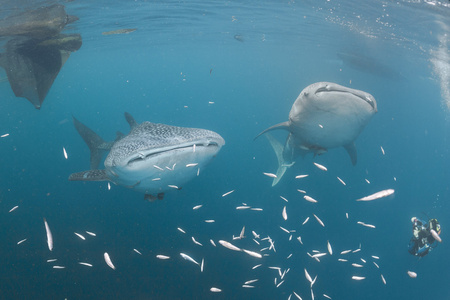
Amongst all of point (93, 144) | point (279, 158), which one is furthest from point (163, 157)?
point (279, 158)

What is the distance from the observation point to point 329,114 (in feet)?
16.8

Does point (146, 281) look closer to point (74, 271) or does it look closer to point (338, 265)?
point (74, 271)

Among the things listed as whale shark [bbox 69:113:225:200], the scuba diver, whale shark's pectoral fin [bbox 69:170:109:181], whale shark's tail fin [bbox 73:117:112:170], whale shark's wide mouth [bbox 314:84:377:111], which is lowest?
the scuba diver

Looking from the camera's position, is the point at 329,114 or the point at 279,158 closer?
the point at 329,114

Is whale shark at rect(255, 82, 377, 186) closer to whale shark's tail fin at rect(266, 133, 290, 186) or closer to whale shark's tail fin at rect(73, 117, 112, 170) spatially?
whale shark's tail fin at rect(266, 133, 290, 186)

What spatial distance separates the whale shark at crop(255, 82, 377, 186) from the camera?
454 centimetres

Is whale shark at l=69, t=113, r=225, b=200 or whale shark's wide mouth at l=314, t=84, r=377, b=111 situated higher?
whale shark's wide mouth at l=314, t=84, r=377, b=111

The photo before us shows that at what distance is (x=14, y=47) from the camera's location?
1184 centimetres

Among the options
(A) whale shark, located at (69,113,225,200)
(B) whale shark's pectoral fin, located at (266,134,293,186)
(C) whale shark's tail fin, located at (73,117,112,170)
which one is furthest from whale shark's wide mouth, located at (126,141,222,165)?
(B) whale shark's pectoral fin, located at (266,134,293,186)

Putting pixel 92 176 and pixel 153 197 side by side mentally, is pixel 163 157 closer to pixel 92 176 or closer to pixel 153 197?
pixel 153 197

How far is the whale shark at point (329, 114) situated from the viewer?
14.9 ft

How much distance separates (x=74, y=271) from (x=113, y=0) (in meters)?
13.6

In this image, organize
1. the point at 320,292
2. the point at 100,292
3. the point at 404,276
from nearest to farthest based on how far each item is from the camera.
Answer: the point at 100,292 → the point at 320,292 → the point at 404,276

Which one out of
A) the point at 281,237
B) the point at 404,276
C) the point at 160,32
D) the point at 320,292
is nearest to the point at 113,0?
the point at 160,32
